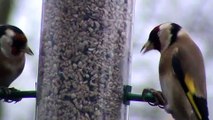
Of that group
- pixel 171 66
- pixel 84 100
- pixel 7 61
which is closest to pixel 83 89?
pixel 84 100

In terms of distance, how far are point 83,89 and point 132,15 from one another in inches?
31.5

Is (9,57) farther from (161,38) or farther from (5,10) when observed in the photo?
(5,10)

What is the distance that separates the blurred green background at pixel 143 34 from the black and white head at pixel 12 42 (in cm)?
434

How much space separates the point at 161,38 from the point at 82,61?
0.88 meters

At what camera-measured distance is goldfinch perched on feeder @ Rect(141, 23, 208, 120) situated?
265 inches

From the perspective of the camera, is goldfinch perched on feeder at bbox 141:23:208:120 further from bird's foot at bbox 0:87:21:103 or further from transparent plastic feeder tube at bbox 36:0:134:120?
bird's foot at bbox 0:87:21:103

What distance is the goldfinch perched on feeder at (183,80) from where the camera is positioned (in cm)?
673

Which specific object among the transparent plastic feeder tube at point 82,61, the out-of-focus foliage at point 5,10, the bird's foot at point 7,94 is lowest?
the bird's foot at point 7,94

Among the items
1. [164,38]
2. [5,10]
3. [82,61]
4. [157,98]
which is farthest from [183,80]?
[5,10]

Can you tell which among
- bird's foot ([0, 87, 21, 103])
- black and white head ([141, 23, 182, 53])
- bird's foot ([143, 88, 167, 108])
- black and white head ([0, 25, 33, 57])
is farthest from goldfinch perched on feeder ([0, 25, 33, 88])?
bird's foot ([143, 88, 167, 108])

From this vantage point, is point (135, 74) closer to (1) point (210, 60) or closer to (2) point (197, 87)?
(1) point (210, 60)

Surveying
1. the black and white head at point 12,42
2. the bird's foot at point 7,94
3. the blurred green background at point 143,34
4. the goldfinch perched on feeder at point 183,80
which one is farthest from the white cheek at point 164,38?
the blurred green background at point 143,34

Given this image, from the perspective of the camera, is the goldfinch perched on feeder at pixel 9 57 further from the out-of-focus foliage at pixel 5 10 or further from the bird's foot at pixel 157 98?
the out-of-focus foliage at pixel 5 10

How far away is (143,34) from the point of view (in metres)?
12.6
